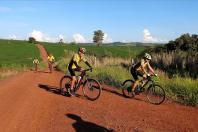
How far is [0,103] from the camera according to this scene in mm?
12656

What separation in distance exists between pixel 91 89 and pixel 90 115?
3.07 metres

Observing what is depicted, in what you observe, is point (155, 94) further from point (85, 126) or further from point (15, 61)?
point (15, 61)

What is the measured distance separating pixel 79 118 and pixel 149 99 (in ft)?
11.2

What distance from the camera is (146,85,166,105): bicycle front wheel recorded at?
12195mm

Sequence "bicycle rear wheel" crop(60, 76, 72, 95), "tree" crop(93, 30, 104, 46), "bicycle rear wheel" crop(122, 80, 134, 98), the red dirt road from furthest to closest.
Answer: "tree" crop(93, 30, 104, 46), "bicycle rear wheel" crop(60, 76, 72, 95), "bicycle rear wheel" crop(122, 80, 134, 98), the red dirt road

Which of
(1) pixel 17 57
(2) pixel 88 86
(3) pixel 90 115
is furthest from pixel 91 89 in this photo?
(1) pixel 17 57

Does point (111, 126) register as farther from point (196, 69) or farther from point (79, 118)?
point (196, 69)

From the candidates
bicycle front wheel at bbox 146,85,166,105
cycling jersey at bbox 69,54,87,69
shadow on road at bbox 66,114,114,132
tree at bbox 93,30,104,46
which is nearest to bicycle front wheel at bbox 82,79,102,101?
cycling jersey at bbox 69,54,87,69

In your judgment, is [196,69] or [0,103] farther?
[196,69]

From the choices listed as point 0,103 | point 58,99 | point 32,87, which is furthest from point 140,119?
point 32,87

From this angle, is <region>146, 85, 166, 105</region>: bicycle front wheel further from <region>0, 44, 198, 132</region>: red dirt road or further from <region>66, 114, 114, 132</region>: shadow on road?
<region>66, 114, 114, 132</region>: shadow on road

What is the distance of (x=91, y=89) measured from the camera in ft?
43.7

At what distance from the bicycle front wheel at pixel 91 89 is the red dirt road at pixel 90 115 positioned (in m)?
0.25

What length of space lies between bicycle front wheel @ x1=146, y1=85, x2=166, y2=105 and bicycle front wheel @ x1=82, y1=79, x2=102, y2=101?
5.83 ft
